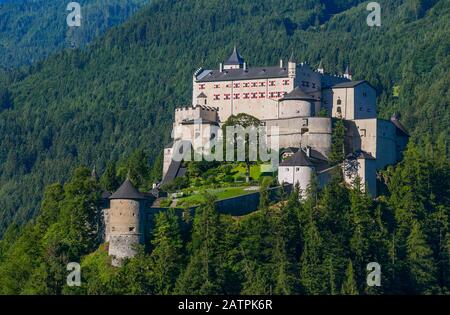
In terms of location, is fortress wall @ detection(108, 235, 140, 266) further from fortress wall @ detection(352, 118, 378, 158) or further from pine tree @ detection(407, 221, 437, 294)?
fortress wall @ detection(352, 118, 378, 158)

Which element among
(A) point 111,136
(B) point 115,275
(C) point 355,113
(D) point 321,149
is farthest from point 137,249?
(A) point 111,136

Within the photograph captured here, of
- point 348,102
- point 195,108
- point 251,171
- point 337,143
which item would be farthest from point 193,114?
point 337,143

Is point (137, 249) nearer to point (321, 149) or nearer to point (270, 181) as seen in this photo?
point (270, 181)

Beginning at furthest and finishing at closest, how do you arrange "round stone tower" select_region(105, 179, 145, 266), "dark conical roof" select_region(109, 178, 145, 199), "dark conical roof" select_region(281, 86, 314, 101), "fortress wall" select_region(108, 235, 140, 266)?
"dark conical roof" select_region(281, 86, 314, 101) → "dark conical roof" select_region(109, 178, 145, 199) → "round stone tower" select_region(105, 179, 145, 266) → "fortress wall" select_region(108, 235, 140, 266)

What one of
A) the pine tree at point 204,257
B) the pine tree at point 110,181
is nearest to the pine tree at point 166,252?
the pine tree at point 204,257
